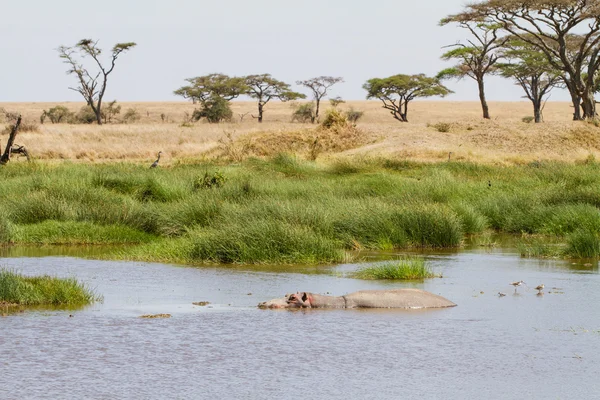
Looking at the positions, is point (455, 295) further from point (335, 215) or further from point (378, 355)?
point (335, 215)

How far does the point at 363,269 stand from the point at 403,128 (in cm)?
2586

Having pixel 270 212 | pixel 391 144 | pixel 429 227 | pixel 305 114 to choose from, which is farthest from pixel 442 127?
pixel 305 114

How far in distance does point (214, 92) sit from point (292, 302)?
60.3m

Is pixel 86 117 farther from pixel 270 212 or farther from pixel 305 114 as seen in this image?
pixel 270 212

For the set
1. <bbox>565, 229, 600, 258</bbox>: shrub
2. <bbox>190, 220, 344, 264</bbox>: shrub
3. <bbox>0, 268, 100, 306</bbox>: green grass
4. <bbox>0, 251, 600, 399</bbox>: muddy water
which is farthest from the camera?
<bbox>565, 229, 600, 258</bbox>: shrub

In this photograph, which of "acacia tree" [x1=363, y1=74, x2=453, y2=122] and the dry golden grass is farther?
"acacia tree" [x1=363, y1=74, x2=453, y2=122]

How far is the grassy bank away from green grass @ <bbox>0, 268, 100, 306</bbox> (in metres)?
3.57

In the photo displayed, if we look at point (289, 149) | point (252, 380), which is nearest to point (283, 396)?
point (252, 380)

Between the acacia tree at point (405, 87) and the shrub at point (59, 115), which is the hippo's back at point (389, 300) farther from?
the shrub at point (59, 115)

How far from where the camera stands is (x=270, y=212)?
16.0 m

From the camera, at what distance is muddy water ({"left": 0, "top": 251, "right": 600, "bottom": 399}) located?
757cm

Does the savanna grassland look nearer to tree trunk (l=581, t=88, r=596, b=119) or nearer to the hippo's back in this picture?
the hippo's back

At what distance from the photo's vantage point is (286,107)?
333ft

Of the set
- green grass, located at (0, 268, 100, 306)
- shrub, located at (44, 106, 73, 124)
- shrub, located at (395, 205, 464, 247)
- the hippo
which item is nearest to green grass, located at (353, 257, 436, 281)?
the hippo
